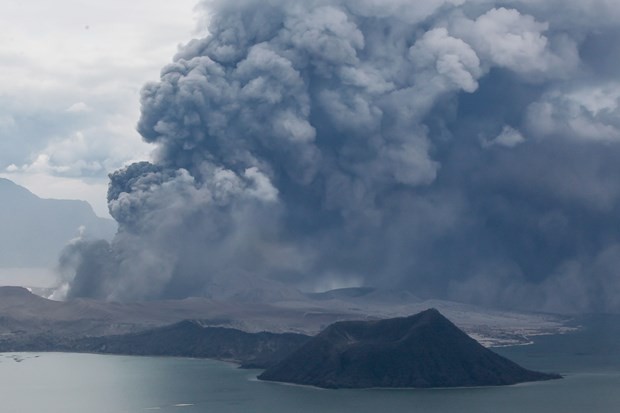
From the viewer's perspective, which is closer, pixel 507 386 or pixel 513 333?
pixel 507 386

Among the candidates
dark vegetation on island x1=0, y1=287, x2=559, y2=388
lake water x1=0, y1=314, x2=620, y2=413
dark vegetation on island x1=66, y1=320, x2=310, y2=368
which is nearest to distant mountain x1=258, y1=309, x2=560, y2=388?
dark vegetation on island x1=0, y1=287, x2=559, y2=388

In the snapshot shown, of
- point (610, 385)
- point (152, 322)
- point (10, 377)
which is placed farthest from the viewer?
point (152, 322)

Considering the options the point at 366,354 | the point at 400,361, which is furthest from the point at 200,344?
the point at 400,361

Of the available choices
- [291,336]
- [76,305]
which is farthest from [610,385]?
[76,305]

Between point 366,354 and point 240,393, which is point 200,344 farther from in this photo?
point 240,393

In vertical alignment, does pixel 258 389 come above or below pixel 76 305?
below

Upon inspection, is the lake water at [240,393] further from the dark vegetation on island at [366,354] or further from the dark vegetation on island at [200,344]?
the dark vegetation on island at [200,344]

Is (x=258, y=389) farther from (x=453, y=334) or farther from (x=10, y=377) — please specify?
(x=10, y=377)
